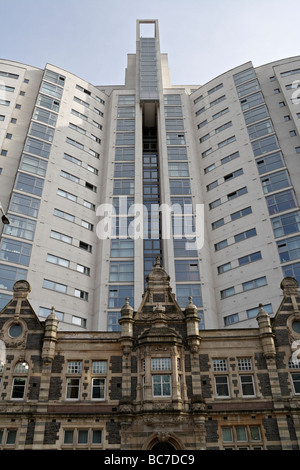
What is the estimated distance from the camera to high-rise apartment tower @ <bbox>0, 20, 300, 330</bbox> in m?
52.2

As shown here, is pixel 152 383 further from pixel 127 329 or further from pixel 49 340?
pixel 49 340

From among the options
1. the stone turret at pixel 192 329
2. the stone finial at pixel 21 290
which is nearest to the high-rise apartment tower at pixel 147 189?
the stone finial at pixel 21 290

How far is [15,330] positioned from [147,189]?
39.2 metres

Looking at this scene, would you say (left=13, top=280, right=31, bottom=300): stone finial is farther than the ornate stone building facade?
Yes

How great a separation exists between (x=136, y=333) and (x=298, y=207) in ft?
110

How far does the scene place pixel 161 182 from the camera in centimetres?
6444

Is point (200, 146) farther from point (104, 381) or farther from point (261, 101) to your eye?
point (104, 381)

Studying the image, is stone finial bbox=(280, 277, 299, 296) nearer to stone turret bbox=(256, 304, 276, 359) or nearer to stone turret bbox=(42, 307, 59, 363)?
stone turret bbox=(256, 304, 276, 359)

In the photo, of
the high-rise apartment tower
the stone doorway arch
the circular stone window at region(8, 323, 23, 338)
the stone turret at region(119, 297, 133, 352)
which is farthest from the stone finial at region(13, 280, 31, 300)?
the high-rise apartment tower

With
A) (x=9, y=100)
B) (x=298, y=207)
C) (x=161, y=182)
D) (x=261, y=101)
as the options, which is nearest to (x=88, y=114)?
(x=9, y=100)

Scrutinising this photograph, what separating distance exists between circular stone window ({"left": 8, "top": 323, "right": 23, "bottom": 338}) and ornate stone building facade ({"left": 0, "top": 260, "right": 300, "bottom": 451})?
8 centimetres

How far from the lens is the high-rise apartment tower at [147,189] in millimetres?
52188

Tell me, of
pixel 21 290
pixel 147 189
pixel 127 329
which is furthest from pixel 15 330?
pixel 147 189

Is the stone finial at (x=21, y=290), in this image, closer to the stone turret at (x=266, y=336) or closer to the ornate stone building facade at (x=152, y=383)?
Answer: the ornate stone building facade at (x=152, y=383)
